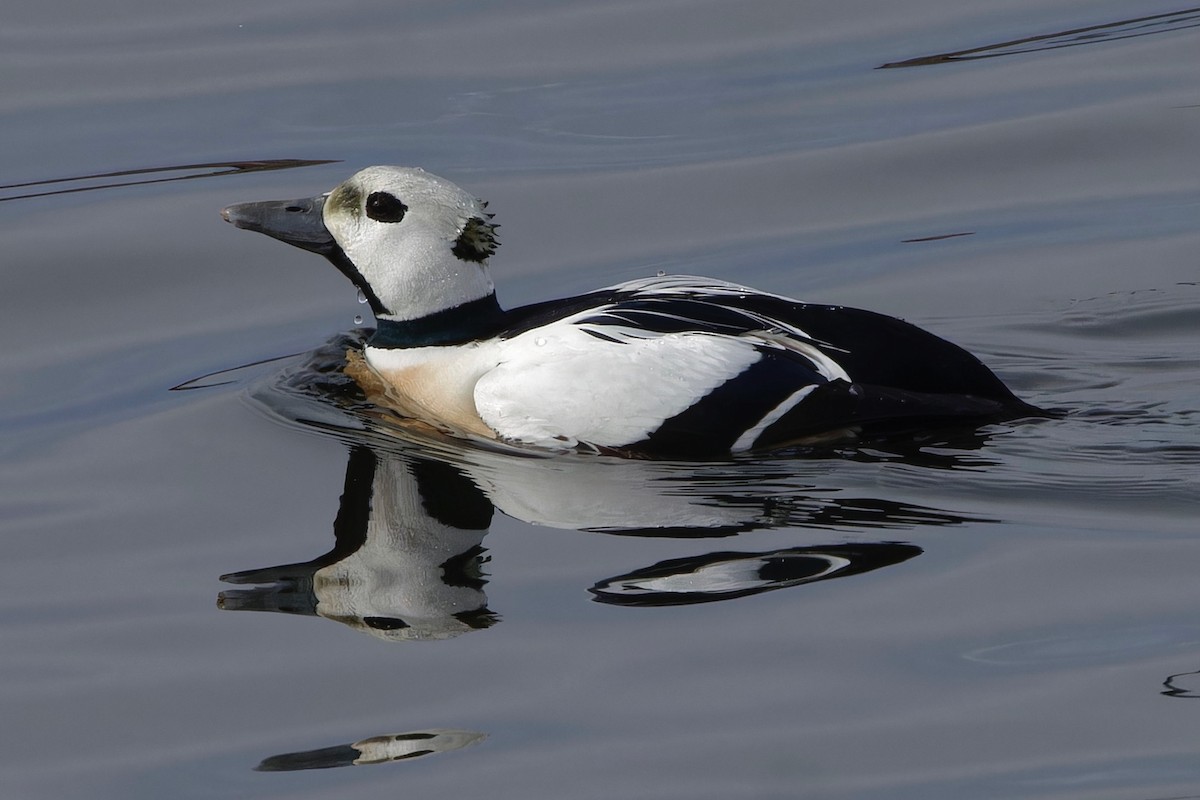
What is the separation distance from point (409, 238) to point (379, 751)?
276cm

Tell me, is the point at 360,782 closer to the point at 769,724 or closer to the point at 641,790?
the point at 641,790

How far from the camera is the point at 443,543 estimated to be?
6.30m

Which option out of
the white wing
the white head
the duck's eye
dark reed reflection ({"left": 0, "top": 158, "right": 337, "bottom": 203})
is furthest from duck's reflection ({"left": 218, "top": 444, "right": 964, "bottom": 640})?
dark reed reflection ({"left": 0, "top": 158, "right": 337, "bottom": 203})

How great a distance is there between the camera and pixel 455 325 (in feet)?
24.1

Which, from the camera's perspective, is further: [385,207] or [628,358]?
[385,207]

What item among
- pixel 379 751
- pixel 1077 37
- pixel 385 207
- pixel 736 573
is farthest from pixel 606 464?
pixel 1077 37

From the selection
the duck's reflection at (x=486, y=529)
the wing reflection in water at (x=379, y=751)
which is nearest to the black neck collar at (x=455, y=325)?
the duck's reflection at (x=486, y=529)

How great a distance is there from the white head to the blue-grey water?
2.00 ft

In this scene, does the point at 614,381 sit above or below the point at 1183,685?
above

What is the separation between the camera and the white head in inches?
284

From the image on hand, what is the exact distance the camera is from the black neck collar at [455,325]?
7316 mm

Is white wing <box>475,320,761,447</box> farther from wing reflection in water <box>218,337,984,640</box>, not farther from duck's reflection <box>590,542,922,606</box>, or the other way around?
duck's reflection <box>590,542,922,606</box>

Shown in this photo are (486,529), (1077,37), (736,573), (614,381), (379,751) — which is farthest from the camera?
(1077,37)

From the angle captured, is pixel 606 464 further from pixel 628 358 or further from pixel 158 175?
pixel 158 175
